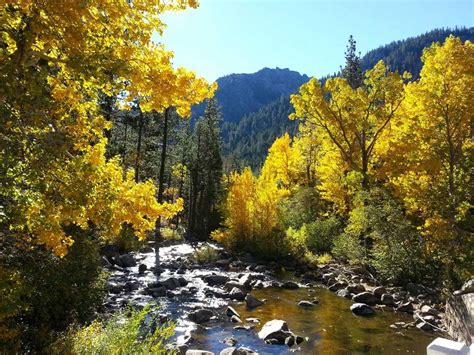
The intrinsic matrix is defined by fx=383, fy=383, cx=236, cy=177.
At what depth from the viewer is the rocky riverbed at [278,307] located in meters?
10.9

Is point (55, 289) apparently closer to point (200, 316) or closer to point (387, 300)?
point (200, 316)

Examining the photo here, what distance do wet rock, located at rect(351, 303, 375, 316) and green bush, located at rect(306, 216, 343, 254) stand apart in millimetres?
11933

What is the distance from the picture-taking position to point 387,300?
586 inches

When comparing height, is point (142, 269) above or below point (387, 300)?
above

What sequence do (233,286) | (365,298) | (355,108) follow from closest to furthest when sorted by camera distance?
(365,298), (233,286), (355,108)

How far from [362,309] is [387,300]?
5.51 feet

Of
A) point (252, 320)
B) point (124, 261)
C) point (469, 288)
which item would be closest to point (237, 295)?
point (252, 320)

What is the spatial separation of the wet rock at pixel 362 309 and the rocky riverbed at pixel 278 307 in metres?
0.03

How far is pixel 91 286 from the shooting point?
9328 mm

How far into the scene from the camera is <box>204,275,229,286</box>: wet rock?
18.2m

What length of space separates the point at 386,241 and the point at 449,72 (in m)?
7.39

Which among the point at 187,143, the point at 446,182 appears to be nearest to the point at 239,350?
the point at 446,182

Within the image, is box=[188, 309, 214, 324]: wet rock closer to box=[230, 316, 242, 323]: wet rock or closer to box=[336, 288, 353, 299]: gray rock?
box=[230, 316, 242, 323]: wet rock

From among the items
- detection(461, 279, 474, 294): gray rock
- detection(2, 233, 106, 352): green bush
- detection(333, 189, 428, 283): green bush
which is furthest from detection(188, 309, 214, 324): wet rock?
detection(333, 189, 428, 283): green bush
